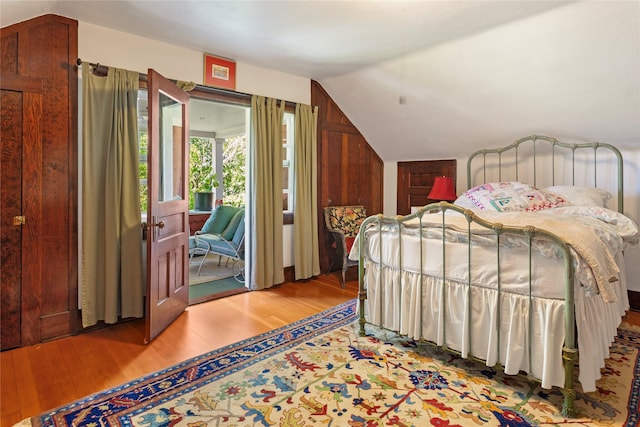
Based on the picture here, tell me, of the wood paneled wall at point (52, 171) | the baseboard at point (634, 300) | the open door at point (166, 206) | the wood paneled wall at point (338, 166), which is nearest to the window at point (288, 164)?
the wood paneled wall at point (338, 166)

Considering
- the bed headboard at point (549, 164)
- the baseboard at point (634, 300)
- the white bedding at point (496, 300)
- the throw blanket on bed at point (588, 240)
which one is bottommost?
the baseboard at point (634, 300)

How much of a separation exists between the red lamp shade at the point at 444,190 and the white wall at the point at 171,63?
182 cm

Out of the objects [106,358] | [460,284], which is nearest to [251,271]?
[106,358]

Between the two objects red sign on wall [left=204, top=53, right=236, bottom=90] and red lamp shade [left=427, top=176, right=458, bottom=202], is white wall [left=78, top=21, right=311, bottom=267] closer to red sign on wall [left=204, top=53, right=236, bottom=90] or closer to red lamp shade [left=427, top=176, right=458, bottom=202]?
red sign on wall [left=204, top=53, right=236, bottom=90]

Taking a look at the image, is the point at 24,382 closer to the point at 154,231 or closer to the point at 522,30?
the point at 154,231

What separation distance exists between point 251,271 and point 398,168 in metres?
2.63

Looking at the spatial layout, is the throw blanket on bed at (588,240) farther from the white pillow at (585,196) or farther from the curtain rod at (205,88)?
the curtain rod at (205,88)

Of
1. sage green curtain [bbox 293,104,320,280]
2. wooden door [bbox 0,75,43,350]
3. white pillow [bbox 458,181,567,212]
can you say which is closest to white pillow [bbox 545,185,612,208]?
white pillow [bbox 458,181,567,212]

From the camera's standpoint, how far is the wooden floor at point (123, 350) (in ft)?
6.66

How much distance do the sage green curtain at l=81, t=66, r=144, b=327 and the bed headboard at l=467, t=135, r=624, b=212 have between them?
3.71 m

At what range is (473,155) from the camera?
434 centimetres

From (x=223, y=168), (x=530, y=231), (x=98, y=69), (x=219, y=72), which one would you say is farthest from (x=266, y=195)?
(x=223, y=168)

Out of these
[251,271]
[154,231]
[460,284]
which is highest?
[154,231]

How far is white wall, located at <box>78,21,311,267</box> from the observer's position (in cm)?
288
